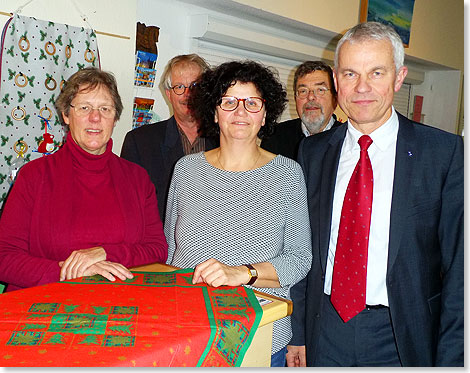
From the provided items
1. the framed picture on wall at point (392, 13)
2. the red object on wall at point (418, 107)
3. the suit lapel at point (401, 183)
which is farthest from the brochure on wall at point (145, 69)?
the red object on wall at point (418, 107)

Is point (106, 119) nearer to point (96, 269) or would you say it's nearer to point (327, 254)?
point (96, 269)

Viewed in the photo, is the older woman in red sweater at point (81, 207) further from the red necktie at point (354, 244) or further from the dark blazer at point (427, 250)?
the dark blazer at point (427, 250)

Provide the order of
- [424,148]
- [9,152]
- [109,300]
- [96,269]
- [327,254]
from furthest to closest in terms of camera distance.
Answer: [9,152] → [327,254] → [424,148] → [96,269] → [109,300]

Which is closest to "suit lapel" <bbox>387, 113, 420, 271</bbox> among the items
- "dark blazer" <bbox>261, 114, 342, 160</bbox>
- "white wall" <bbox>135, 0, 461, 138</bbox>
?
"dark blazer" <bbox>261, 114, 342, 160</bbox>

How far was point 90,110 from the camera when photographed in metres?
1.89

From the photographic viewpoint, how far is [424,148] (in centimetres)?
157

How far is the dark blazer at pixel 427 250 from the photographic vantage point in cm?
150

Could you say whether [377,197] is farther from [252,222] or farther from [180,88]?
[180,88]

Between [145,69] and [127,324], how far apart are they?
8.15 ft

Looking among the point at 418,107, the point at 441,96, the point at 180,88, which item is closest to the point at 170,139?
the point at 180,88

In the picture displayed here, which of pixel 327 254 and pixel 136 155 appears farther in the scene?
pixel 136 155

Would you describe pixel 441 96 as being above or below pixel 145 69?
above

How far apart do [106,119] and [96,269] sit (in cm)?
68

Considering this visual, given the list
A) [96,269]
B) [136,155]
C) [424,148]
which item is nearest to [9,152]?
[136,155]
